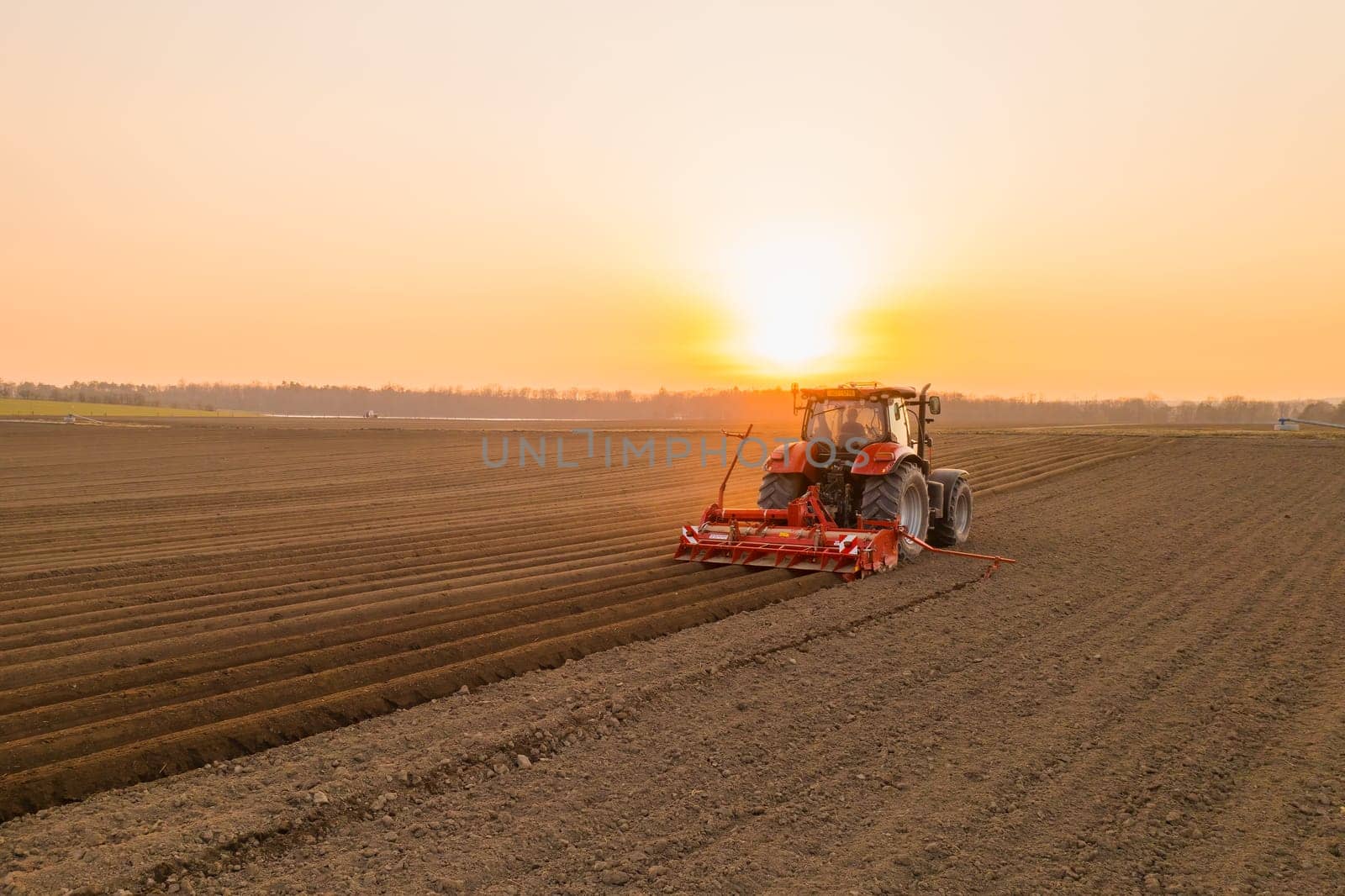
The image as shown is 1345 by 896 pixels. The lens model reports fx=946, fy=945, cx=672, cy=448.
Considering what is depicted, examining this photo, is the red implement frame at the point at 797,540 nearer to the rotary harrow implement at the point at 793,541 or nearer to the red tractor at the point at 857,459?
the rotary harrow implement at the point at 793,541

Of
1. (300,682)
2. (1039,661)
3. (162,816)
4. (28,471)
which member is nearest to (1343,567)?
(1039,661)

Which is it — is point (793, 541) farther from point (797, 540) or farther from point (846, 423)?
point (846, 423)

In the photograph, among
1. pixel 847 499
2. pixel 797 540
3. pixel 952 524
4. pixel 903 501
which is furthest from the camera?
pixel 952 524

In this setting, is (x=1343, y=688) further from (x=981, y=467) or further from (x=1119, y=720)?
(x=981, y=467)

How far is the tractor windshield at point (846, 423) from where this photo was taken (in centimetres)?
1019

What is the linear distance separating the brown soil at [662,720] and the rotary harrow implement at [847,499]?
0.42 metres

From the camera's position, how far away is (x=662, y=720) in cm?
506

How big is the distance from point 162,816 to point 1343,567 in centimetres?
1100

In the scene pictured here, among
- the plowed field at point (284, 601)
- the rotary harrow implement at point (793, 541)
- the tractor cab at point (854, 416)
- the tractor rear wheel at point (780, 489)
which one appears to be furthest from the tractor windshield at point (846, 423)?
the plowed field at point (284, 601)

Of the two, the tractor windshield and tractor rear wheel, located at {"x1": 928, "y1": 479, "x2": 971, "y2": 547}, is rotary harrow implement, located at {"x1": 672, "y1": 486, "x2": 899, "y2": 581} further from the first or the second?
tractor rear wheel, located at {"x1": 928, "y1": 479, "x2": 971, "y2": 547}

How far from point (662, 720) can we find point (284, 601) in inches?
158

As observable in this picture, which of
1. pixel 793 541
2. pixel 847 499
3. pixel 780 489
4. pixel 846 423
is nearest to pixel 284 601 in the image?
pixel 793 541

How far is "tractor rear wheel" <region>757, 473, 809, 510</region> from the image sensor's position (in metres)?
10.1

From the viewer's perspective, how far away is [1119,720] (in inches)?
201
